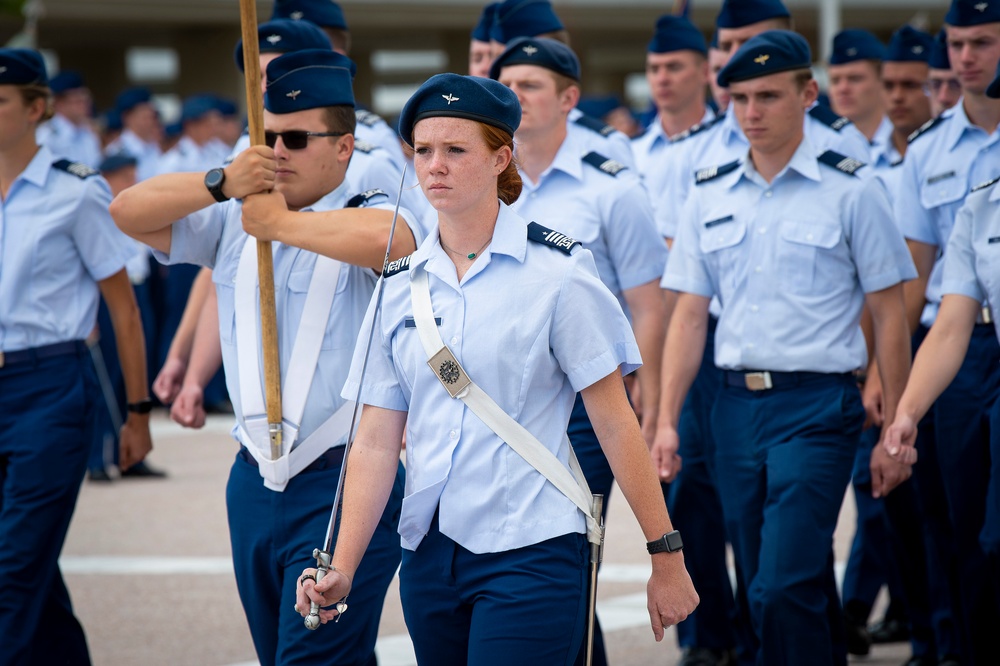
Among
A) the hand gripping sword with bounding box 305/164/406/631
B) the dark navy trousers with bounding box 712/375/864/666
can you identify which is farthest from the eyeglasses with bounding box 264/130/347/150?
the dark navy trousers with bounding box 712/375/864/666

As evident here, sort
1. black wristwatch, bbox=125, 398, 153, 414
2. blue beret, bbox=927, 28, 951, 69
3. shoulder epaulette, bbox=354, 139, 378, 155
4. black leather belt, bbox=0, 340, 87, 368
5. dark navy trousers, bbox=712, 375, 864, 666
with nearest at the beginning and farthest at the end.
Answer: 1. dark navy trousers, bbox=712, 375, 864, 666
2. black leather belt, bbox=0, 340, 87, 368
3. black wristwatch, bbox=125, 398, 153, 414
4. shoulder epaulette, bbox=354, 139, 378, 155
5. blue beret, bbox=927, 28, 951, 69

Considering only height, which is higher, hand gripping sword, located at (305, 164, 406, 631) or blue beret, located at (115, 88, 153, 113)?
hand gripping sword, located at (305, 164, 406, 631)

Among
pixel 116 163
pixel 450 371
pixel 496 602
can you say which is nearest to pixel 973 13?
pixel 450 371

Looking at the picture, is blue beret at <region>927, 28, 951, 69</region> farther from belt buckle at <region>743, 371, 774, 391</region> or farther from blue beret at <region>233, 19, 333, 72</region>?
blue beret at <region>233, 19, 333, 72</region>

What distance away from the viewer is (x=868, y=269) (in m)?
5.16

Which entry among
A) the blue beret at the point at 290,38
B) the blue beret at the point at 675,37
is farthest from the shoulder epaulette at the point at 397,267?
the blue beret at the point at 675,37

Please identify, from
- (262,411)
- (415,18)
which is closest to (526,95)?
(262,411)

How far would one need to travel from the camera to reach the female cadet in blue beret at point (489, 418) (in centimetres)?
354

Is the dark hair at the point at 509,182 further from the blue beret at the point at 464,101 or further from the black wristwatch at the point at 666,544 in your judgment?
the black wristwatch at the point at 666,544

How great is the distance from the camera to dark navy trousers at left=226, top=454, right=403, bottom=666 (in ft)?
13.6

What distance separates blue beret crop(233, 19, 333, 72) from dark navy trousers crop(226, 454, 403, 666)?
1.64 m

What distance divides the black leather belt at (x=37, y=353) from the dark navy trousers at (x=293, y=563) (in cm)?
138

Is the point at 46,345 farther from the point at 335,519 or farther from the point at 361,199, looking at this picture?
the point at 335,519

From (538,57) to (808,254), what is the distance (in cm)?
139
